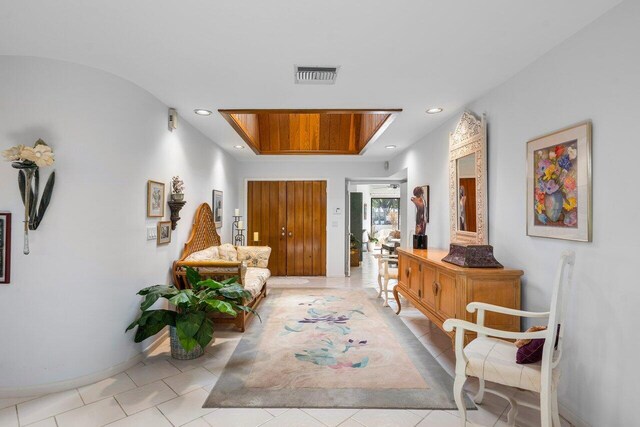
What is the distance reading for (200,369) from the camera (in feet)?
9.05

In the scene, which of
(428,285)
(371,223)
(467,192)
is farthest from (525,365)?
(371,223)

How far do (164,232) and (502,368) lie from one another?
3187 mm

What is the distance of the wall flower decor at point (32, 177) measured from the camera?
2266mm

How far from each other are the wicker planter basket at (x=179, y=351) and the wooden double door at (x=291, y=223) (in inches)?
152

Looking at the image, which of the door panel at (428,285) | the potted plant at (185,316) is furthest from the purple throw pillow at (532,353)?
the potted plant at (185,316)

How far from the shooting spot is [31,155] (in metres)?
2.27

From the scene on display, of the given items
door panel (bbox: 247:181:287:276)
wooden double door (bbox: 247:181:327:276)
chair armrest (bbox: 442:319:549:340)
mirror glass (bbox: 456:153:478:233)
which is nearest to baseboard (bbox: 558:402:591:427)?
chair armrest (bbox: 442:319:549:340)

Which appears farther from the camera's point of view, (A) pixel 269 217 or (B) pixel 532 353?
(A) pixel 269 217

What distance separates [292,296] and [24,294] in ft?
11.0

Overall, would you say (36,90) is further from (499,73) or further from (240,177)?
(240,177)

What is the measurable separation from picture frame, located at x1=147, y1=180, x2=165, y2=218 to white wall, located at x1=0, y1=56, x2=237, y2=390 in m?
0.14

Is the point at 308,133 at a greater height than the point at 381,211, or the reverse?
the point at 308,133

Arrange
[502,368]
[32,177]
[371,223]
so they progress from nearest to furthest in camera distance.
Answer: [502,368] < [32,177] < [371,223]

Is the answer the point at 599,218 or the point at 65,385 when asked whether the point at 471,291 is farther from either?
the point at 65,385
